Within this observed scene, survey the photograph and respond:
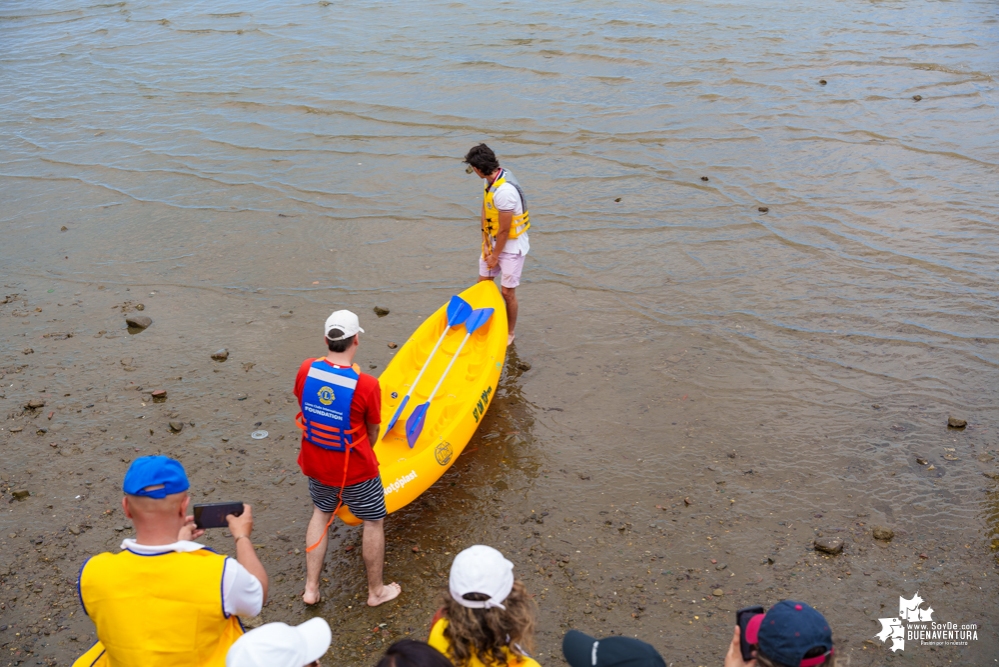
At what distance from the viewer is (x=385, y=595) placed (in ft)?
15.3

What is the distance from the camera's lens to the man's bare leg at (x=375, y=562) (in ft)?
14.6

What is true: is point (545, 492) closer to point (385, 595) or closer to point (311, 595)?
point (385, 595)

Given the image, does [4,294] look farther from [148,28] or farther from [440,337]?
[148,28]

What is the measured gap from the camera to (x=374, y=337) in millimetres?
7488

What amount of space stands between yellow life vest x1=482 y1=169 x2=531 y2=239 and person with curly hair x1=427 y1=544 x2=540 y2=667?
173 inches

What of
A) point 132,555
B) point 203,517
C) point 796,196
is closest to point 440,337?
point 203,517

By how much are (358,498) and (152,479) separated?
1.72 meters

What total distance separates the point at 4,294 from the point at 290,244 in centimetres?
300

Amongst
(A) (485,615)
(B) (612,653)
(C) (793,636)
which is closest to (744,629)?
(C) (793,636)

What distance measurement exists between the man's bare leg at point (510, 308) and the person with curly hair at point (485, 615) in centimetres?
440

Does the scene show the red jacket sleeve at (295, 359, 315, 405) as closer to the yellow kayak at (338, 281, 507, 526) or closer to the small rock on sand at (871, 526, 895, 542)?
the yellow kayak at (338, 281, 507, 526)

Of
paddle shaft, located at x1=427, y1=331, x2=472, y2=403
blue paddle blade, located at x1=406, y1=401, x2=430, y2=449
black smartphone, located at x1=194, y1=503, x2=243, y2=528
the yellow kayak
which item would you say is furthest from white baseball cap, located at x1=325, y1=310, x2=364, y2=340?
paddle shaft, located at x1=427, y1=331, x2=472, y2=403

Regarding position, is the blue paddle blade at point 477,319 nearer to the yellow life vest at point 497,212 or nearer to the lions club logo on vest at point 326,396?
the yellow life vest at point 497,212

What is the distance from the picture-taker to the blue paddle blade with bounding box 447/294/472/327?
6.73 meters
